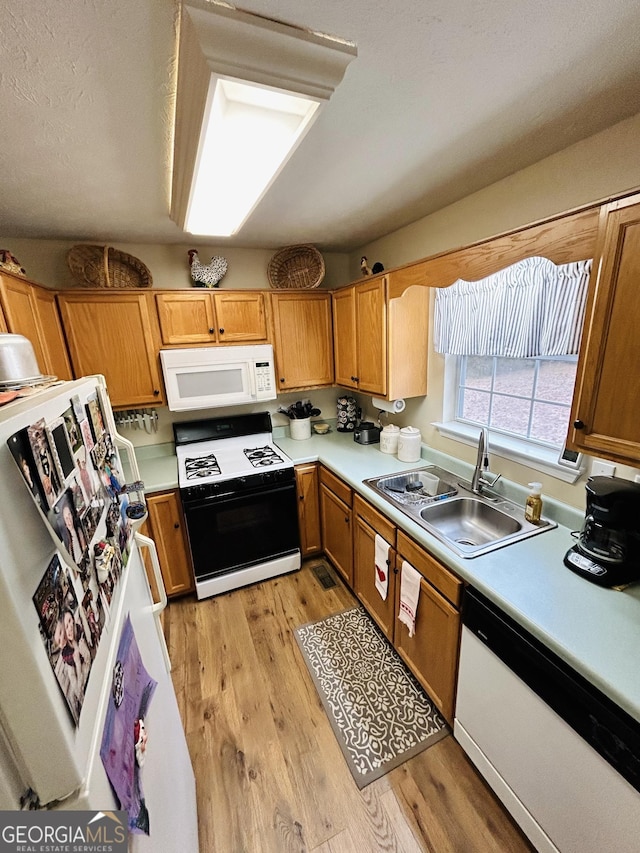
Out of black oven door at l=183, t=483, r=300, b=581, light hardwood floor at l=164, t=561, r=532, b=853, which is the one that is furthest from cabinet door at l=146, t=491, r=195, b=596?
light hardwood floor at l=164, t=561, r=532, b=853

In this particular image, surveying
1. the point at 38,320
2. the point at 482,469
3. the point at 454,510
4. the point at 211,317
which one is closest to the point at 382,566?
the point at 454,510

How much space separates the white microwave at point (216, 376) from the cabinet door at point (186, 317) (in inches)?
3.9

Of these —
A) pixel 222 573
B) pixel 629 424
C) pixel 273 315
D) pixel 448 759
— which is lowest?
pixel 448 759

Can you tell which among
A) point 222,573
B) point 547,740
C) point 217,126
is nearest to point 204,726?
point 222,573

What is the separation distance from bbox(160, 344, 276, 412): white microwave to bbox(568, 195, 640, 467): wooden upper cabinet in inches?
75.6

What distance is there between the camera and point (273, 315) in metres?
2.58

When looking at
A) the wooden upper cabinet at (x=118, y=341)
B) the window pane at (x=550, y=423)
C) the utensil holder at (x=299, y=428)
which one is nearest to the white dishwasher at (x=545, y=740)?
the window pane at (x=550, y=423)

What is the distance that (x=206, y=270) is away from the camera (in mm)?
2469

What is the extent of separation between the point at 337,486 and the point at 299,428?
2.55ft

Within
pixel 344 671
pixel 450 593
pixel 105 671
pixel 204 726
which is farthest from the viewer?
pixel 344 671

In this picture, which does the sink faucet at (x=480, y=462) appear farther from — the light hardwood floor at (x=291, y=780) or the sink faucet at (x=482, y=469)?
the light hardwood floor at (x=291, y=780)

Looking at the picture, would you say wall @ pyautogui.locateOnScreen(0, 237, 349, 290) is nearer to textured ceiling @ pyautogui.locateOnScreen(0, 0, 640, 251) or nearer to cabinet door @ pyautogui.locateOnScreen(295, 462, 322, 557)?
textured ceiling @ pyautogui.locateOnScreen(0, 0, 640, 251)

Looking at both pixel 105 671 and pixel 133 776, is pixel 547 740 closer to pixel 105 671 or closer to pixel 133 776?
pixel 133 776

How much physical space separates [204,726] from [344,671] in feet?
2.36
